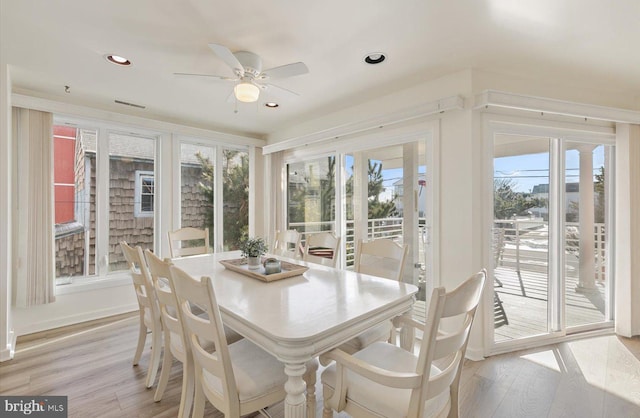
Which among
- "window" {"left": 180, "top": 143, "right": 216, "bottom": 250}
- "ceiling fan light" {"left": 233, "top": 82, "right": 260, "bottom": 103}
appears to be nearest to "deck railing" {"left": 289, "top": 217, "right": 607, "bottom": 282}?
"ceiling fan light" {"left": 233, "top": 82, "right": 260, "bottom": 103}

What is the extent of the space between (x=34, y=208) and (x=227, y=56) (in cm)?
269

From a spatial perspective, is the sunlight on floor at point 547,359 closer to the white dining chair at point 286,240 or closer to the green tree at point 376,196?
the green tree at point 376,196

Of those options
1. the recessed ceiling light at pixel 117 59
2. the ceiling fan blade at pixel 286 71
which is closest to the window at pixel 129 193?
the recessed ceiling light at pixel 117 59

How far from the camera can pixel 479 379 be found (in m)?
2.16

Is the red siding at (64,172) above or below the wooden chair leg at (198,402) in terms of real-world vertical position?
above

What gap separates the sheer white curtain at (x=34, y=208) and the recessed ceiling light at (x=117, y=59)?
1297mm

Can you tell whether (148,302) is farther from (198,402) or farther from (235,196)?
(235,196)

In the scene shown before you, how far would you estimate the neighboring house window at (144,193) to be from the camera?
3.71 m

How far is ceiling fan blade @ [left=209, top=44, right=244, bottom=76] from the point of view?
68.7 inches

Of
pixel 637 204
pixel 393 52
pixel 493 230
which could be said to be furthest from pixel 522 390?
pixel 393 52

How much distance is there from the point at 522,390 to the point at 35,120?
193 inches

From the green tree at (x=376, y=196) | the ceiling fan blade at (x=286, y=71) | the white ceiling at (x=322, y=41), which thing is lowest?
the green tree at (x=376, y=196)

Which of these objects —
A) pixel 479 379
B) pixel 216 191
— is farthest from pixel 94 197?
pixel 479 379

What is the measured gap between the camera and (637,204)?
2877 millimetres
